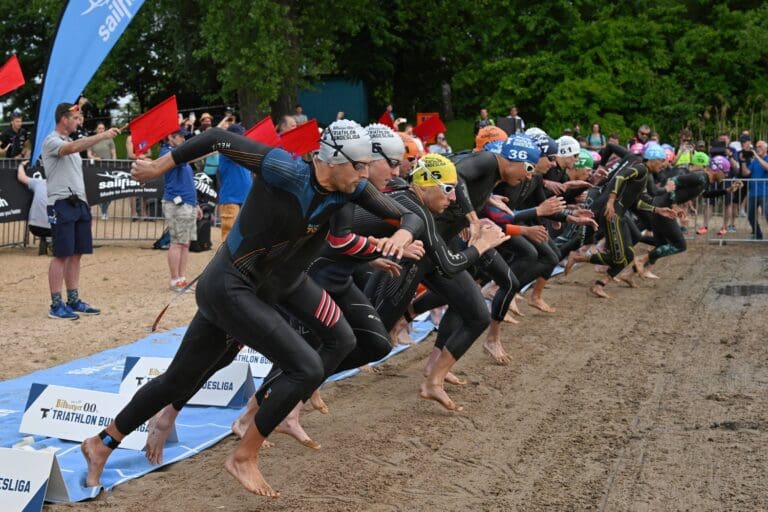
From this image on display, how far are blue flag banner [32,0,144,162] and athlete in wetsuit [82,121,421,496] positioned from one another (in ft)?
21.3

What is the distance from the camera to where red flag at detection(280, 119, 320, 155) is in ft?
34.2

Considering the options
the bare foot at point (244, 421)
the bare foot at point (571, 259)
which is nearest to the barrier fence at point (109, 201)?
the bare foot at point (571, 259)

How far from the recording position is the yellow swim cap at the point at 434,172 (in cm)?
714

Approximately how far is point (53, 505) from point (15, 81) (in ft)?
22.6

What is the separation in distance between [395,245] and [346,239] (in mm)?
952

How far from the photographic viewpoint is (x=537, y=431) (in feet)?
22.4

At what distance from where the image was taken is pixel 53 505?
523cm

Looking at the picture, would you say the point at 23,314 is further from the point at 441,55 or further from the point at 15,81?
the point at 441,55

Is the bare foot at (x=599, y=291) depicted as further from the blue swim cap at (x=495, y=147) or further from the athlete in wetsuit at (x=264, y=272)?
the athlete in wetsuit at (x=264, y=272)

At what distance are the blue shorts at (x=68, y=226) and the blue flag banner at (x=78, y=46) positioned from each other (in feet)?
4.08

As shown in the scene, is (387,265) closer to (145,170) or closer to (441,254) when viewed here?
(441,254)

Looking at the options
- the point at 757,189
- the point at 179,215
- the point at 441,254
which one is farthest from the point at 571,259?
the point at 441,254

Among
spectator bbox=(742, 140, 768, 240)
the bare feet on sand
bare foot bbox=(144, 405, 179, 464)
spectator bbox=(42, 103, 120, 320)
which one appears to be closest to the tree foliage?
spectator bbox=(742, 140, 768, 240)

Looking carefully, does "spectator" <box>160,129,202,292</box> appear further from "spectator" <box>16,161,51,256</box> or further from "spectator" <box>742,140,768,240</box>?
"spectator" <box>742,140,768,240</box>
